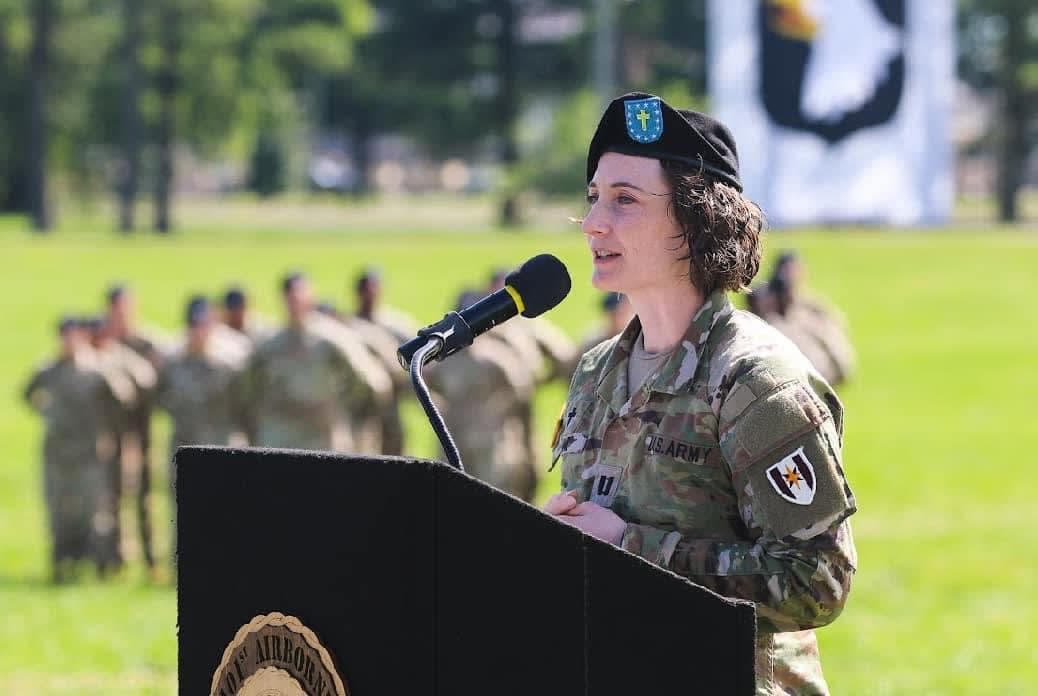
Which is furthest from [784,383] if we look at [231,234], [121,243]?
[231,234]

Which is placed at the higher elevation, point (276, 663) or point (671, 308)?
point (671, 308)

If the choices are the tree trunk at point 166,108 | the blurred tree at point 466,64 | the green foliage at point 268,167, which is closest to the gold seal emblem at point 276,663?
the tree trunk at point 166,108

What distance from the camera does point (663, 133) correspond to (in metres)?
2.93

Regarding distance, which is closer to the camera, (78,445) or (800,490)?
(800,490)

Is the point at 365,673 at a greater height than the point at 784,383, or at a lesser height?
lesser

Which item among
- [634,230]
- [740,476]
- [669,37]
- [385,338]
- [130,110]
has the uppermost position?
[669,37]

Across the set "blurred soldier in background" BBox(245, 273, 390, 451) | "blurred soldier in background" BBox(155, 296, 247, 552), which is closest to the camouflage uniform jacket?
"blurred soldier in background" BBox(245, 273, 390, 451)

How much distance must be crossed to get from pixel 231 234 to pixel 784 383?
157 feet

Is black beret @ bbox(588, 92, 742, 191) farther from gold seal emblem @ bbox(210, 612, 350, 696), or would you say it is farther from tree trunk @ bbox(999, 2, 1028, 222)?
tree trunk @ bbox(999, 2, 1028, 222)

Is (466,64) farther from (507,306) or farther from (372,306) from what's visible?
(507,306)

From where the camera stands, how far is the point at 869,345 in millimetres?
31297

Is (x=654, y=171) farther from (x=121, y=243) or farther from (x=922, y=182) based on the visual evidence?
(x=121, y=243)

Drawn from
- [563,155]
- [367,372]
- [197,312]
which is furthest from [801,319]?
[563,155]

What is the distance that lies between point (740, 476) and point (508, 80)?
183 feet
